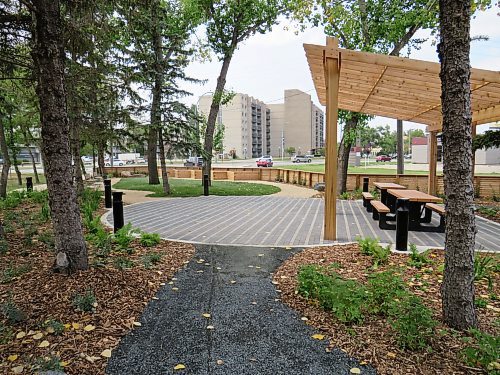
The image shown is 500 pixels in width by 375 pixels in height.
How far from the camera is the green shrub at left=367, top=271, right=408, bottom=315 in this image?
10.9 ft

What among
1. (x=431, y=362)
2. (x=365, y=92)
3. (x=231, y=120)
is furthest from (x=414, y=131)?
(x=431, y=362)

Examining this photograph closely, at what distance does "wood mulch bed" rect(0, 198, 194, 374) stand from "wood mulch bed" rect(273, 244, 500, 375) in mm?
1647

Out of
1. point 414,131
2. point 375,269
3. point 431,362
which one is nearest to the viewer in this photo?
point 431,362

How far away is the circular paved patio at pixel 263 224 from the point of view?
261 inches

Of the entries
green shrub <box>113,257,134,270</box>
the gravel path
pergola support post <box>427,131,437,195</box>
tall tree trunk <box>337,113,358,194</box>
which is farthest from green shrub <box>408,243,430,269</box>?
pergola support post <box>427,131,437,195</box>

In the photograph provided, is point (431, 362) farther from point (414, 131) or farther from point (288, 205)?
point (414, 131)

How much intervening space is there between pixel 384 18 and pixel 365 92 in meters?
5.73

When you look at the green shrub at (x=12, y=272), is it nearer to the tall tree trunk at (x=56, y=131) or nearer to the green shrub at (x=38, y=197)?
the tall tree trunk at (x=56, y=131)

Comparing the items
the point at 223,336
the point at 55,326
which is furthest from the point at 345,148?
the point at 55,326

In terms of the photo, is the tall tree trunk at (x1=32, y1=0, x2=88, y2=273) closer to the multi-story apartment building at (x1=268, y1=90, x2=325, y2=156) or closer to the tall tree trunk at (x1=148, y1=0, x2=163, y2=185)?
the tall tree trunk at (x1=148, y1=0, x2=163, y2=185)

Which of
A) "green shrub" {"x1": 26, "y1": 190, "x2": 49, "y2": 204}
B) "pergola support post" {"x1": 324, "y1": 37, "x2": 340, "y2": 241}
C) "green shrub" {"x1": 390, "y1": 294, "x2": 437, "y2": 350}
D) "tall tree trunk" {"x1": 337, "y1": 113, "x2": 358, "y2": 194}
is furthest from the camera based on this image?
"tall tree trunk" {"x1": 337, "y1": 113, "x2": 358, "y2": 194}

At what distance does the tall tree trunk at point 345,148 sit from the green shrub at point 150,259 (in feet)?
33.3

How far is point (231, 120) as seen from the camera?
3597 inches

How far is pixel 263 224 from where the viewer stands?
27.0ft
